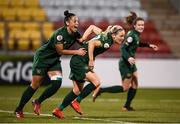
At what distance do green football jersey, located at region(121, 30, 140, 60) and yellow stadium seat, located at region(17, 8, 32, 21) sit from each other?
1246 cm

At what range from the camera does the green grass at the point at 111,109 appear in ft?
37.8

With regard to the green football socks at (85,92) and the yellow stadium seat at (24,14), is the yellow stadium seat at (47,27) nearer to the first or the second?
the yellow stadium seat at (24,14)

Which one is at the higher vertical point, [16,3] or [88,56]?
[88,56]

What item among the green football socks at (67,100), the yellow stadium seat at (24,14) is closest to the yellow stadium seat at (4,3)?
the yellow stadium seat at (24,14)

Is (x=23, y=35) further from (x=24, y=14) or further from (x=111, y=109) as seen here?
(x=111, y=109)

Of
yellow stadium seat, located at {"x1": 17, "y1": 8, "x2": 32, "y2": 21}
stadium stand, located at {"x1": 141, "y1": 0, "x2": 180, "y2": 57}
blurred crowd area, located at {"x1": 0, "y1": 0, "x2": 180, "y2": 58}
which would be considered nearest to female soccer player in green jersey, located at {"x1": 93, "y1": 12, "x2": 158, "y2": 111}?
blurred crowd area, located at {"x1": 0, "y1": 0, "x2": 180, "y2": 58}

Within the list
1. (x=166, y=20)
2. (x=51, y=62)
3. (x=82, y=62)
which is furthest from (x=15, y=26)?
(x=51, y=62)

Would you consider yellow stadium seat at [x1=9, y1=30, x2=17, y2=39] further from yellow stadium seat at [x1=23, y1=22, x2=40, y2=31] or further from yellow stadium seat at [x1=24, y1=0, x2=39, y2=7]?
yellow stadium seat at [x1=24, y1=0, x2=39, y2=7]

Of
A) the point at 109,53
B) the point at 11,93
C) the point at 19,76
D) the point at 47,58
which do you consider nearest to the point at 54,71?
the point at 47,58

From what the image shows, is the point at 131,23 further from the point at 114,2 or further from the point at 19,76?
the point at 114,2

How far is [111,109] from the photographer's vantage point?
14055 mm

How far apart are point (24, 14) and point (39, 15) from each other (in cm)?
62

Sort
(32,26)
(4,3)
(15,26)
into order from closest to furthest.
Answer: (32,26)
(15,26)
(4,3)

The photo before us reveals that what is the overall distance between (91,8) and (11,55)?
660cm
